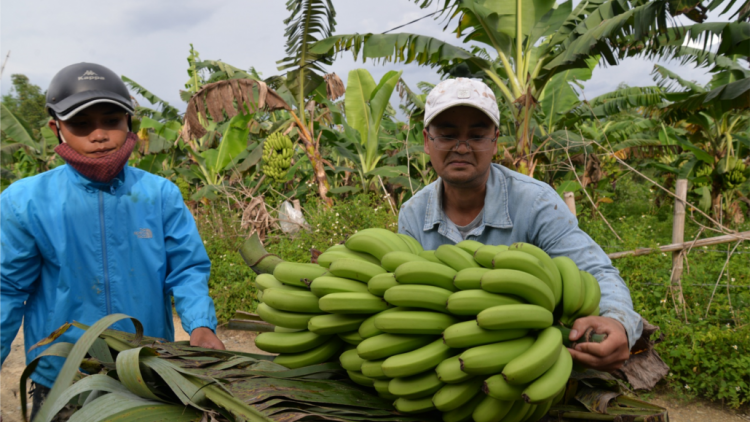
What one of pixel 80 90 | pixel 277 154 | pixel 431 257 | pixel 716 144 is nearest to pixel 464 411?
pixel 431 257

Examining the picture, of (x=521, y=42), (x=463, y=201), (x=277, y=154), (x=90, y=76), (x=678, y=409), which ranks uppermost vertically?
(x=521, y=42)

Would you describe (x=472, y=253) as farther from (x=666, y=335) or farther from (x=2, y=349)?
(x=666, y=335)

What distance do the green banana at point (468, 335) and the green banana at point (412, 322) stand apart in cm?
5

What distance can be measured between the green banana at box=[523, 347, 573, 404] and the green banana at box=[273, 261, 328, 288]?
25.8 inches

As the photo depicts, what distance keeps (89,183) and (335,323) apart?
4.70 ft

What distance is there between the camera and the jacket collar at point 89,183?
77.8 inches

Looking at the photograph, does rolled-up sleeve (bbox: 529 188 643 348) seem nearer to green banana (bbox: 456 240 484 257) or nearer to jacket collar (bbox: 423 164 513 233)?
jacket collar (bbox: 423 164 513 233)

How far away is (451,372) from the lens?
3.40ft

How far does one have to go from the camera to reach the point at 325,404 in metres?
1.13

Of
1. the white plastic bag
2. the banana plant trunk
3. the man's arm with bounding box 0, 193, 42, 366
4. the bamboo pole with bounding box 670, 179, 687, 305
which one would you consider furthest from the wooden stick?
the banana plant trunk

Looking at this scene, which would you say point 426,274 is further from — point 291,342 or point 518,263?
point 291,342

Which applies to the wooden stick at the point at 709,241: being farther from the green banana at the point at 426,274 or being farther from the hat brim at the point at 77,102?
the hat brim at the point at 77,102

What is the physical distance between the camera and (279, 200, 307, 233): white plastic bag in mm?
7596

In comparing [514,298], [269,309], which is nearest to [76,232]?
[269,309]
